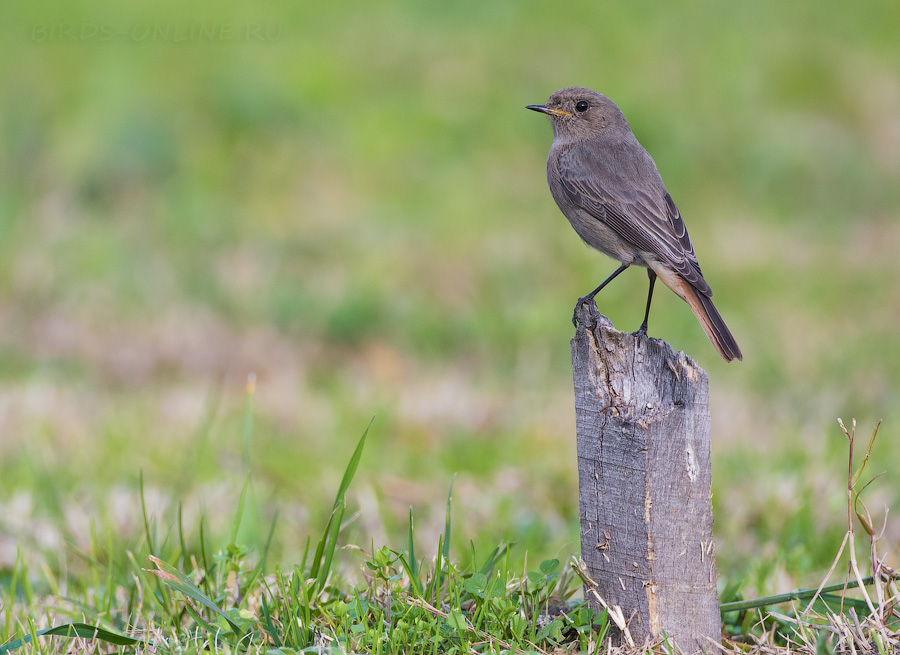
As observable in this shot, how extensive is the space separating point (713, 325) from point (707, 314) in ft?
0.44

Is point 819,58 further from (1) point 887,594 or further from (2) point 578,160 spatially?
(1) point 887,594

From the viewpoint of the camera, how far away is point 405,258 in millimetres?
9844

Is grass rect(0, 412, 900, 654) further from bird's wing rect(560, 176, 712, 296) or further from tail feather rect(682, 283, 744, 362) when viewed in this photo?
bird's wing rect(560, 176, 712, 296)

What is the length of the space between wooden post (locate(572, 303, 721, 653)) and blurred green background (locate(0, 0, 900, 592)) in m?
1.14

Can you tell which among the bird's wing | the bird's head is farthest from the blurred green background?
the bird's head

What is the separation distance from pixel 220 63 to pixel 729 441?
27.3ft

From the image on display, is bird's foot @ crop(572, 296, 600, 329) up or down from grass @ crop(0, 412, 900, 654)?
up

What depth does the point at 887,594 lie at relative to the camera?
3.07 m

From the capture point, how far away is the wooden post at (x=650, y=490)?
2795mm

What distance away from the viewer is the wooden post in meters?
2.79

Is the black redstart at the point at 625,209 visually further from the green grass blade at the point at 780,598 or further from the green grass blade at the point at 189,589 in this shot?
the green grass blade at the point at 189,589

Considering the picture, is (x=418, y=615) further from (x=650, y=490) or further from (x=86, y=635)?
(x=86, y=635)

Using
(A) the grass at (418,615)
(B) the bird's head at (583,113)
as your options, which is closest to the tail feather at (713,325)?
(A) the grass at (418,615)

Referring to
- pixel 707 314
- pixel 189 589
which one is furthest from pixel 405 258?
pixel 189 589
